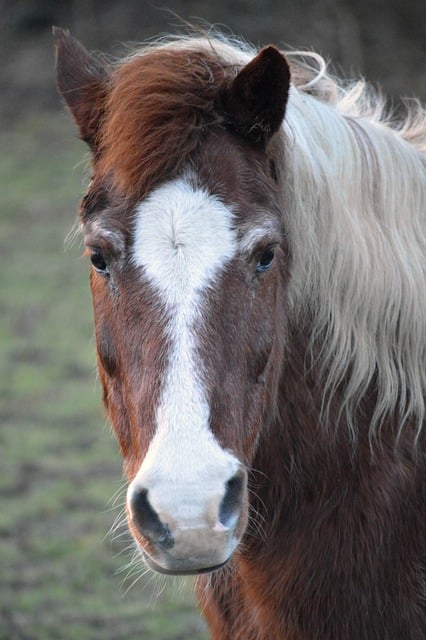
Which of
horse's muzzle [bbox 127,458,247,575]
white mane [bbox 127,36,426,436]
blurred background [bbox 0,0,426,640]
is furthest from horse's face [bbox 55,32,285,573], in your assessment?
blurred background [bbox 0,0,426,640]

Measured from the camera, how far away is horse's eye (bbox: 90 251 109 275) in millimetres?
2729

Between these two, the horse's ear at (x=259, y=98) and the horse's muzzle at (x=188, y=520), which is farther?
the horse's ear at (x=259, y=98)

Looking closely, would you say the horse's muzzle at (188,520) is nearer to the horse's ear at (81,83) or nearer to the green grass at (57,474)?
the green grass at (57,474)

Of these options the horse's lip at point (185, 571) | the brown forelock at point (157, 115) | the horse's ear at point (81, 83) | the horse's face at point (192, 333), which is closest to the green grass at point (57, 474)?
the horse's ear at point (81, 83)

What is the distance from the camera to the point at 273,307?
9.04 feet

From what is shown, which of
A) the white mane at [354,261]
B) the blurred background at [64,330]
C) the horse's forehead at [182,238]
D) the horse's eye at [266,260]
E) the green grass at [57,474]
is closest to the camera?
the horse's forehead at [182,238]

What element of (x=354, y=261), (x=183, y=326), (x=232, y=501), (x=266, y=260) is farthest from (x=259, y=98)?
(x=232, y=501)

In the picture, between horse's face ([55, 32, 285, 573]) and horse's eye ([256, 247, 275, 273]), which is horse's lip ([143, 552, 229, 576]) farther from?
horse's eye ([256, 247, 275, 273])

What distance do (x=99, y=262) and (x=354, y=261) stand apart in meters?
0.83

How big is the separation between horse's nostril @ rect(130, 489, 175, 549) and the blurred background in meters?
0.70

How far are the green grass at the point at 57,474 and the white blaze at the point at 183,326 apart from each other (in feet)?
2.71

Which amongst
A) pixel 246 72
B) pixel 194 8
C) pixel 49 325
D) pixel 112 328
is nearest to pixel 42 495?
pixel 49 325

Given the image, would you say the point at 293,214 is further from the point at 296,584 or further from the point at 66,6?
the point at 66,6

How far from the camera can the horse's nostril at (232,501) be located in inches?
92.0
